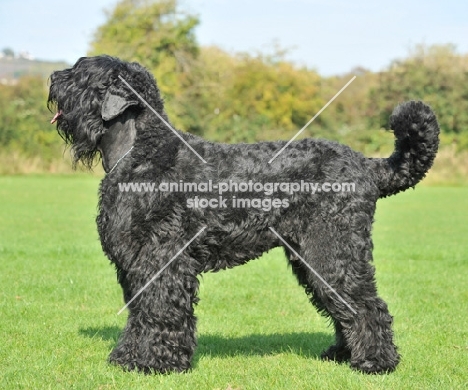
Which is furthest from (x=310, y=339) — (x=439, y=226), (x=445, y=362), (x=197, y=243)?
(x=439, y=226)

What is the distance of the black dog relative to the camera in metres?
5.74

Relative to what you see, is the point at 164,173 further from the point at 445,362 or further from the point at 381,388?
the point at 445,362

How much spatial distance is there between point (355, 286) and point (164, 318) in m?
1.68

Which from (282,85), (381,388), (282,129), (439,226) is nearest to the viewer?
(381,388)

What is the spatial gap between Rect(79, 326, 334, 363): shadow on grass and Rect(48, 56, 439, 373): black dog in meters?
0.73

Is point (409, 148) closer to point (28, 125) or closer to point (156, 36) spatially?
point (28, 125)

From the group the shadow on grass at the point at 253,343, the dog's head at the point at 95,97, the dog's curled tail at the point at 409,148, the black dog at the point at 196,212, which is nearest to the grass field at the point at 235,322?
the shadow on grass at the point at 253,343

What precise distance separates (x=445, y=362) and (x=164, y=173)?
311 cm

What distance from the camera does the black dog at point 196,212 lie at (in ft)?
18.8

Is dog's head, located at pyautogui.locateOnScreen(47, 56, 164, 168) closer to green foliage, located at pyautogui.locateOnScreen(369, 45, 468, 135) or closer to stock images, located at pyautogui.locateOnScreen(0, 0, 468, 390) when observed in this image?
stock images, located at pyautogui.locateOnScreen(0, 0, 468, 390)

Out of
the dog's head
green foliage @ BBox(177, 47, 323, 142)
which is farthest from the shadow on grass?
green foliage @ BBox(177, 47, 323, 142)

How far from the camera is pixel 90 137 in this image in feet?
19.4

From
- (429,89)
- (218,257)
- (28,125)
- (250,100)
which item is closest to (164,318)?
(218,257)

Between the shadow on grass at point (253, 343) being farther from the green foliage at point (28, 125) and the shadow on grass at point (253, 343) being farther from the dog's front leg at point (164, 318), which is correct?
the green foliage at point (28, 125)
